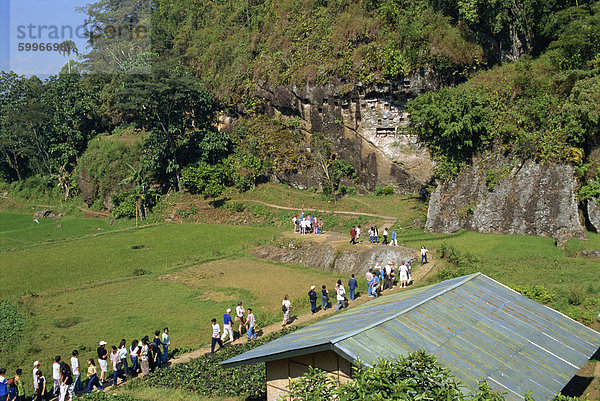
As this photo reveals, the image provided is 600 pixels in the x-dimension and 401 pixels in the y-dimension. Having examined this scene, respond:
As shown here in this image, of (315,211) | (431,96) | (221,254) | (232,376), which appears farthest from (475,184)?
(232,376)

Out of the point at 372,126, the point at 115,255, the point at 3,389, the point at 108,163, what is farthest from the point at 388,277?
the point at 108,163

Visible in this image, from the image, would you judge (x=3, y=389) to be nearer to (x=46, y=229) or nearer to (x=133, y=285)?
(x=133, y=285)

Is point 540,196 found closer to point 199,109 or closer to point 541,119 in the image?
point 541,119

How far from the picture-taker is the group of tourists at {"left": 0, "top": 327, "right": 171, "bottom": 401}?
14.3 m

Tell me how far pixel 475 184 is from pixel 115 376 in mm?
23035

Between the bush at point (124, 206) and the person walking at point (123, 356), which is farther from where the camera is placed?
the bush at point (124, 206)

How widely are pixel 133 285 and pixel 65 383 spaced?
38.8ft

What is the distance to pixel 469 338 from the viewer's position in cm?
1148

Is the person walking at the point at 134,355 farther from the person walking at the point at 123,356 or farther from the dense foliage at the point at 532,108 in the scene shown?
the dense foliage at the point at 532,108

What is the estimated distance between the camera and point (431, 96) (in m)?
33.0

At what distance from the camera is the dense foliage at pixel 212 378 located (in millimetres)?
14141

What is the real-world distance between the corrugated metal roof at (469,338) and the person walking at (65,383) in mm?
6127

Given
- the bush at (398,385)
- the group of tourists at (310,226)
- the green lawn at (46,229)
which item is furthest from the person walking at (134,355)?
the green lawn at (46,229)

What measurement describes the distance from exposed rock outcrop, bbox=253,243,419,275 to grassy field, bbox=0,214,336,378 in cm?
90
